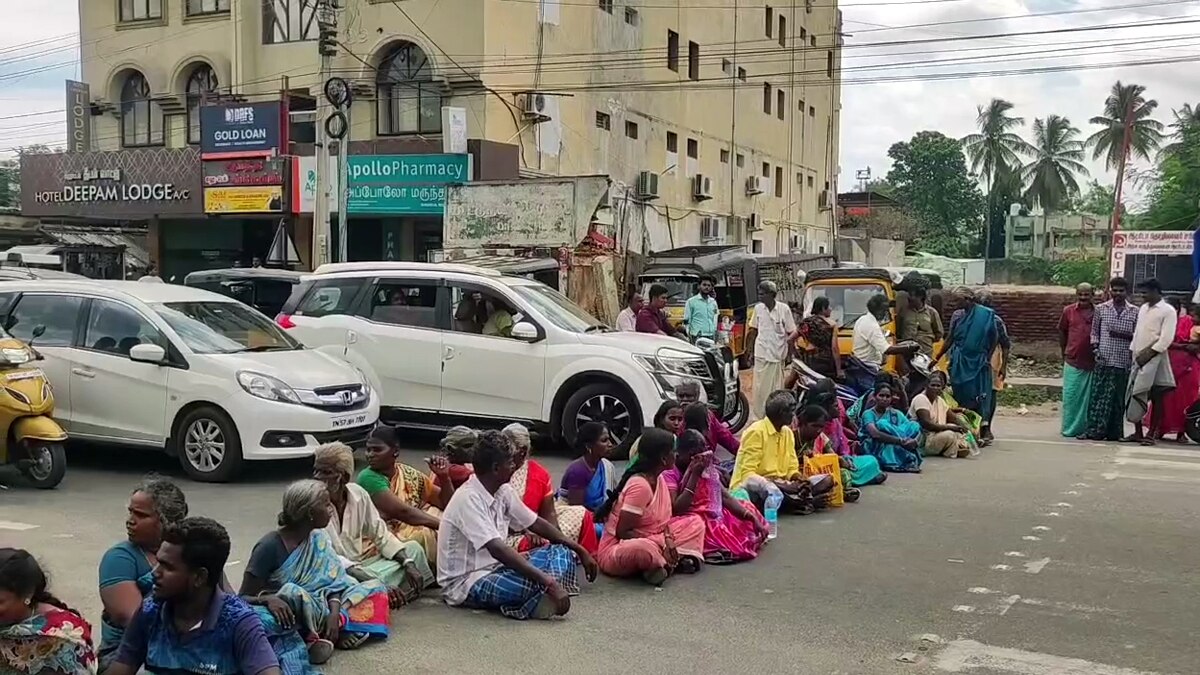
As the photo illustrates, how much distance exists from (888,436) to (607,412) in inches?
105

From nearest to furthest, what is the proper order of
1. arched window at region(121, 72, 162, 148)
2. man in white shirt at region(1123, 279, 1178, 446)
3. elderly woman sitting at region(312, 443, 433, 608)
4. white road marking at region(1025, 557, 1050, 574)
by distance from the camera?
elderly woman sitting at region(312, 443, 433, 608)
white road marking at region(1025, 557, 1050, 574)
man in white shirt at region(1123, 279, 1178, 446)
arched window at region(121, 72, 162, 148)

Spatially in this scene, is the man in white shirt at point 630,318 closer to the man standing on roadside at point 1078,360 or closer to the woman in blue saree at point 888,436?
the woman in blue saree at point 888,436

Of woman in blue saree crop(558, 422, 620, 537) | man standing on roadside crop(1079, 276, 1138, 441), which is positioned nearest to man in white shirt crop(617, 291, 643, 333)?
man standing on roadside crop(1079, 276, 1138, 441)

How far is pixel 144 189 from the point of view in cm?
2498

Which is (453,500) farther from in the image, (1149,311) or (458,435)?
(1149,311)

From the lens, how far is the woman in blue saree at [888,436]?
34.1 ft

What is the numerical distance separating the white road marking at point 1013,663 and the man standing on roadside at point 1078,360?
320 inches

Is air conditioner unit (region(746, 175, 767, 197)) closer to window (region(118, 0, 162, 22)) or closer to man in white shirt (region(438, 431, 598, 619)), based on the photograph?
window (region(118, 0, 162, 22))

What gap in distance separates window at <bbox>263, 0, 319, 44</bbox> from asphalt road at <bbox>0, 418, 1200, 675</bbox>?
18.8 metres

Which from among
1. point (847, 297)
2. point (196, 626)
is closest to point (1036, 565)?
point (196, 626)

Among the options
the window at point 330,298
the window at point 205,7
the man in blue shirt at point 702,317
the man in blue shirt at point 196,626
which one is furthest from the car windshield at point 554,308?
the window at point 205,7

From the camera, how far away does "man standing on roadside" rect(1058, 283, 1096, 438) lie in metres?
12.6

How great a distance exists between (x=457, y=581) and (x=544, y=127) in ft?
68.9

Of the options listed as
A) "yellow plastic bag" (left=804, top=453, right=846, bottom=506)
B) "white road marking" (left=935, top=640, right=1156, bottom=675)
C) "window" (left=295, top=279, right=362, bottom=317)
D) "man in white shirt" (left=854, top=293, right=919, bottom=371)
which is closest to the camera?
"white road marking" (left=935, top=640, right=1156, bottom=675)
